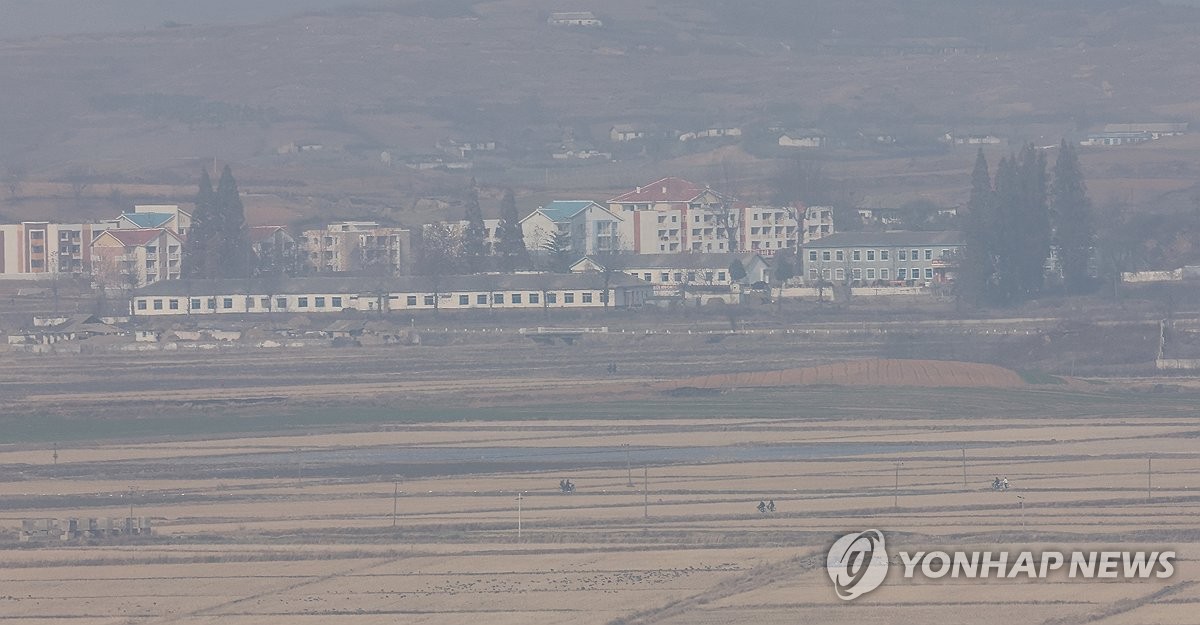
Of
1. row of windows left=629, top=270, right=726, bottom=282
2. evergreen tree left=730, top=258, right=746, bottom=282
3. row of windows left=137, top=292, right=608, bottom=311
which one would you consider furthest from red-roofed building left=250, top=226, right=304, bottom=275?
evergreen tree left=730, top=258, right=746, bottom=282

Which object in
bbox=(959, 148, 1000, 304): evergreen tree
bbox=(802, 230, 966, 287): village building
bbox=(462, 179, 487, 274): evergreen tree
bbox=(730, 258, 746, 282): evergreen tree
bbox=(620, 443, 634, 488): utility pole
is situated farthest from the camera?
bbox=(730, 258, 746, 282): evergreen tree

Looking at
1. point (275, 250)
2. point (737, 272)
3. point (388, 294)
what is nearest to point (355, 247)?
point (275, 250)

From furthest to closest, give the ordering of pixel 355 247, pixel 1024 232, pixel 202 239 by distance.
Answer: pixel 355 247 < pixel 202 239 < pixel 1024 232

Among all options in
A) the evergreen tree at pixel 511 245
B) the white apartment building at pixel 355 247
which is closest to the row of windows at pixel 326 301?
the evergreen tree at pixel 511 245

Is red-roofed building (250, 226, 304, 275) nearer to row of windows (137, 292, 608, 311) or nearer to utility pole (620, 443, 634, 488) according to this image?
row of windows (137, 292, 608, 311)

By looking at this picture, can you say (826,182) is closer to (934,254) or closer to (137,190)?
(934,254)

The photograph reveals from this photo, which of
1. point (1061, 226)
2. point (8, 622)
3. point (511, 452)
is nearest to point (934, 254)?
point (1061, 226)

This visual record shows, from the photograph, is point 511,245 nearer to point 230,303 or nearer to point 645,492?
point 230,303
